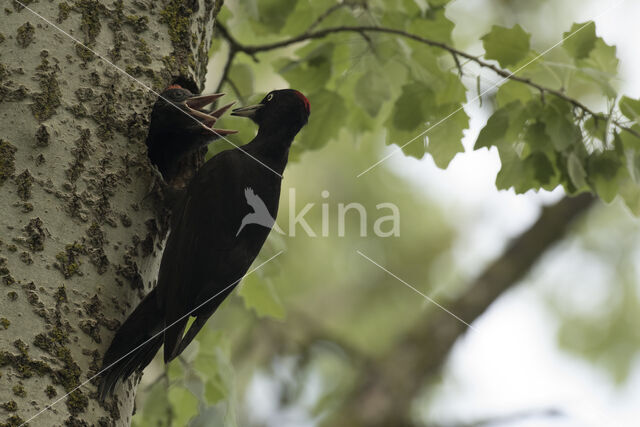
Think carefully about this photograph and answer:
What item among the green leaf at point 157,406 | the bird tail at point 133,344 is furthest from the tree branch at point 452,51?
the green leaf at point 157,406

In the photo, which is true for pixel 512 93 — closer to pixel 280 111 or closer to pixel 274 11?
pixel 280 111

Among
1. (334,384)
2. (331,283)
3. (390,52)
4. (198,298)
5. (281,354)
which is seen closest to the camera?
(198,298)

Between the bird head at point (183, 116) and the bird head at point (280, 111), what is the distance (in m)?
0.21

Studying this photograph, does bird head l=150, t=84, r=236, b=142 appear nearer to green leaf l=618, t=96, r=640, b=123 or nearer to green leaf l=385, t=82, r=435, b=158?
green leaf l=385, t=82, r=435, b=158

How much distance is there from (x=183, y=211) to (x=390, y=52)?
1256mm

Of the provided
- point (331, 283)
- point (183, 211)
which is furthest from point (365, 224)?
point (183, 211)

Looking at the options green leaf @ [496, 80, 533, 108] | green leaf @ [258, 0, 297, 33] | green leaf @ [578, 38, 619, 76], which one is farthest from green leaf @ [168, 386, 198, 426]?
green leaf @ [578, 38, 619, 76]

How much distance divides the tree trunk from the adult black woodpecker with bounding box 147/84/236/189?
7cm

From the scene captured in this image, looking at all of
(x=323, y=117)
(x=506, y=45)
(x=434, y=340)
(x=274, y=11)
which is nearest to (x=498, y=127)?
(x=506, y=45)

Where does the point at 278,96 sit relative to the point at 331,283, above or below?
below

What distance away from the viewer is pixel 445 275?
7.85 meters

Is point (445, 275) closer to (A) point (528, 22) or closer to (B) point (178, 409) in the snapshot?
(A) point (528, 22)

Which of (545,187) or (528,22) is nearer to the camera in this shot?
(545,187)

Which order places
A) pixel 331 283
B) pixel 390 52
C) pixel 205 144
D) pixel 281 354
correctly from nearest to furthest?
pixel 205 144 < pixel 390 52 < pixel 281 354 < pixel 331 283
